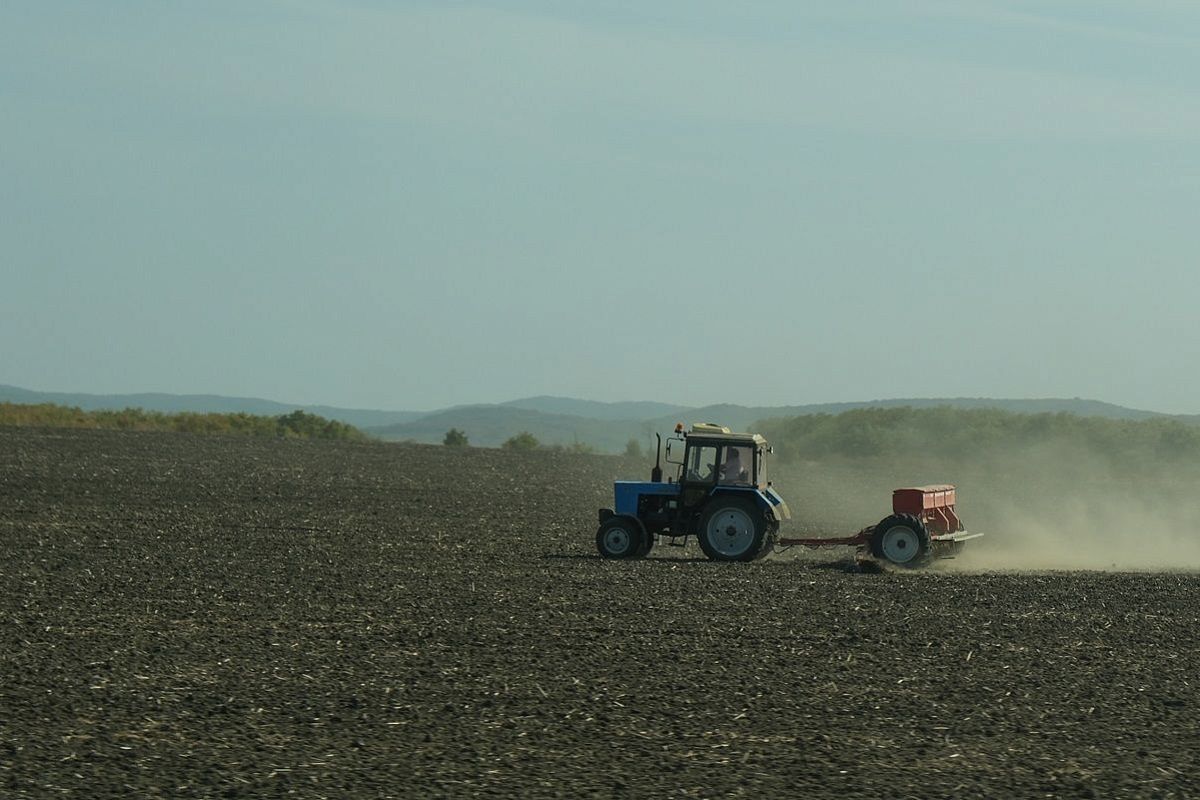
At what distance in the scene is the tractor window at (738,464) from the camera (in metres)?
23.3

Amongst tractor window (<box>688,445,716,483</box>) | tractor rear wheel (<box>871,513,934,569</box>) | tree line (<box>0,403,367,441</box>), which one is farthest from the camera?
tree line (<box>0,403,367,441</box>)

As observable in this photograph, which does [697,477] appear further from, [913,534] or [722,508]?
[913,534]

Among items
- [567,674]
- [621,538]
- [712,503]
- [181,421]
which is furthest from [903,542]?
[181,421]

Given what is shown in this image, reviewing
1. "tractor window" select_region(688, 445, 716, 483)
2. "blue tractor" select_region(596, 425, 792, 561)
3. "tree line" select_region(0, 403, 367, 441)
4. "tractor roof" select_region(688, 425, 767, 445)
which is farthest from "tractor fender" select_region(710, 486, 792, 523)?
"tree line" select_region(0, 403, 367, 441)

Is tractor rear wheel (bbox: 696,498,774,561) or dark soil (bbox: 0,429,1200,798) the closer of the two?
dark soil (bbox: 0,429,1200,798)

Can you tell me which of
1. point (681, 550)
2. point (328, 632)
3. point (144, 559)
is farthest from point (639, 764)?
point (681, 550)

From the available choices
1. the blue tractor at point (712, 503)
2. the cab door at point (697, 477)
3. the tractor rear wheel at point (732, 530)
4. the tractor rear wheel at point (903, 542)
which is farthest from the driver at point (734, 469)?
the tractor rear wheel at point (903, 542)

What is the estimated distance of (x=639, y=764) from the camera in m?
9.66

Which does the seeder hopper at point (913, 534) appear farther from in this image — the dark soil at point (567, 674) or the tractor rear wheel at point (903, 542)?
the dark soil at point (567, 674)

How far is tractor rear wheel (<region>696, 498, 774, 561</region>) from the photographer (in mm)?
23062

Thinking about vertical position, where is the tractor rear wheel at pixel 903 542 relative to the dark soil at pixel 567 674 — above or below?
above

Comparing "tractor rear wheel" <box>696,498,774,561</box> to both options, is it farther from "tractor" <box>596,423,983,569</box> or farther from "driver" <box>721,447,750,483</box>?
"driver" <box>721,447,750,483</box>

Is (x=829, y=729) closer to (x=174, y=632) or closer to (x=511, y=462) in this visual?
(x=174, y=632)

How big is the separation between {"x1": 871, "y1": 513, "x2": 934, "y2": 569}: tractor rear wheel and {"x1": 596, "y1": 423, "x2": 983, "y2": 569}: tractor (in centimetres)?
12
